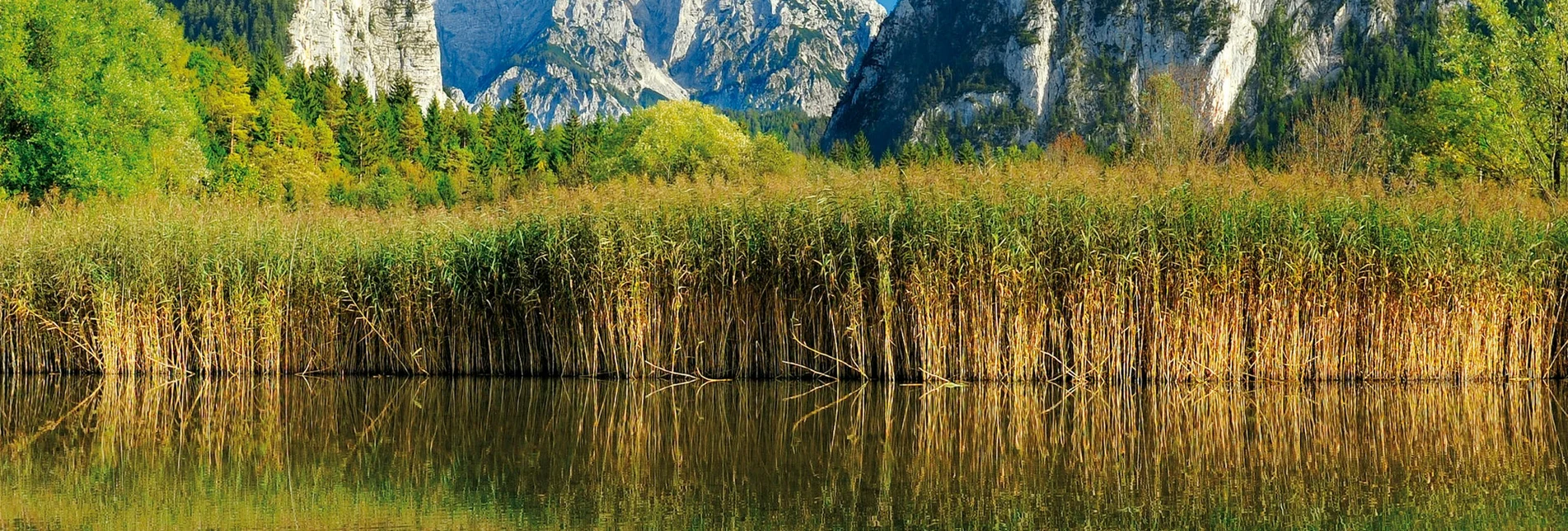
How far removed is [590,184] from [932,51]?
158 meters

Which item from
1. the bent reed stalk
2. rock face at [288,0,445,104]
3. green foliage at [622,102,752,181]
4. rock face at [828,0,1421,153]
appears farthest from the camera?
rock face at [828,0,1421,153]

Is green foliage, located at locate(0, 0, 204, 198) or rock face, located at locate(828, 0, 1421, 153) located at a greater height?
rock face, located at locate(828, 0, 1421, 153)

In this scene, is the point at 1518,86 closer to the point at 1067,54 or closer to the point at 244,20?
the point at 244,20

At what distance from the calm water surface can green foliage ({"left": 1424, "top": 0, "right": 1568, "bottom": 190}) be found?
12.0m

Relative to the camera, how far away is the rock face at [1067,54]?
135500 mm

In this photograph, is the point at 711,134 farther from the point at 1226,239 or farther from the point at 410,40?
the point at 410,40

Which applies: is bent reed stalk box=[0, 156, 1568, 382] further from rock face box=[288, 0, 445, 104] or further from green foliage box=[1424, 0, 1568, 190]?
rock face box=[288, 0, 445, 104]

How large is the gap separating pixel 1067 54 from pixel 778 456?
5862 inches

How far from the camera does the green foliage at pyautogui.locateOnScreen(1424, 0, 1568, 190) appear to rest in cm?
2111

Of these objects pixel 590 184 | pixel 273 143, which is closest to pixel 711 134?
pixel 273 143

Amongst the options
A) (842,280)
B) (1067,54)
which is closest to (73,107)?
(842,280)

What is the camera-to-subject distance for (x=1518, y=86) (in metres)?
21.8

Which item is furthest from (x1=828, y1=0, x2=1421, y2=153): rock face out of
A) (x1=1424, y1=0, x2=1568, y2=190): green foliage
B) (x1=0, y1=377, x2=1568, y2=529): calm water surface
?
(x1=0, y1=377, x2=1568, y2=529): calm water surface

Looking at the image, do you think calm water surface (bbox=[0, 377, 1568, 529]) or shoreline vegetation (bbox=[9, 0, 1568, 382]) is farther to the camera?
shoreline vegetation (bbox=[9, 0, 1568, 382])
